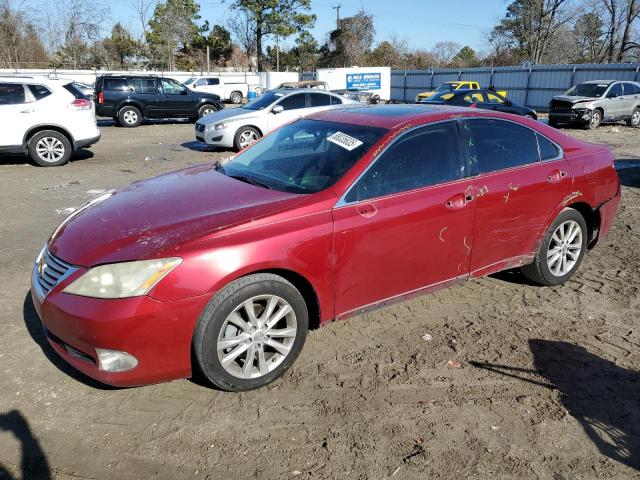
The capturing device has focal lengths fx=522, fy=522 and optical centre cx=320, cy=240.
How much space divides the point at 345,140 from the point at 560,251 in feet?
7.50

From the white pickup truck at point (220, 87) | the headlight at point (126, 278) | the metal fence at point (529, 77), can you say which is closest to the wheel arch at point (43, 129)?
the headlight at point (126, 278)

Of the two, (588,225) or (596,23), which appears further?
(596,23)

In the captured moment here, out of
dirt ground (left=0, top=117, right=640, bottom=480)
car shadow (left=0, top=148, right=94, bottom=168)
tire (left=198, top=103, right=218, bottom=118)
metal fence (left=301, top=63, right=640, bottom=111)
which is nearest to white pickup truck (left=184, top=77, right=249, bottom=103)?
tire (left=198, top=103, right=218, bottom=118)

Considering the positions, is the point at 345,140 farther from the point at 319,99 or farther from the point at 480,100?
the point at 480,100

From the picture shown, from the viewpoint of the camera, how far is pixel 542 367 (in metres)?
3.49

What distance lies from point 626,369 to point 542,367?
552 mm

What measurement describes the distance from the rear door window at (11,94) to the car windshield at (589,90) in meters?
18.4

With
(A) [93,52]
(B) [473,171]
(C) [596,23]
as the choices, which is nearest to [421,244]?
(B) [473,171]

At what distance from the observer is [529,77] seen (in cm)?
3014

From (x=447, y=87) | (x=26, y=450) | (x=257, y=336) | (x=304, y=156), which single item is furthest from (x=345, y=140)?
(x=447, y=87)

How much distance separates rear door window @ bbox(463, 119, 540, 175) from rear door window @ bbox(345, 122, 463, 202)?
0.16 m

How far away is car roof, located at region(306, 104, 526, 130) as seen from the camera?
Answer: 3.88 metres

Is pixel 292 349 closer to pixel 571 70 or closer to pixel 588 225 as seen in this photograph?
pixel 588 225

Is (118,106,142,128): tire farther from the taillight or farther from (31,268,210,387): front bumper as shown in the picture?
(31,268,210,387): front bumper
